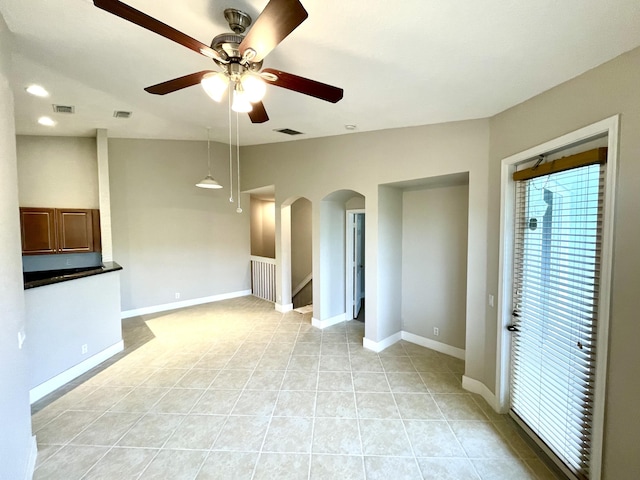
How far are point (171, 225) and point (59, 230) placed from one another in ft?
5.61

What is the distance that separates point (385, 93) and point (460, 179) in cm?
157

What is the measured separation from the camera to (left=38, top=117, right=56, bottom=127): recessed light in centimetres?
379

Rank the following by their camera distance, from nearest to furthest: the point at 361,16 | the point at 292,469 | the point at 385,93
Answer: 1. the point at 361,16
2. the point at 292,469
3. the point at 385,93

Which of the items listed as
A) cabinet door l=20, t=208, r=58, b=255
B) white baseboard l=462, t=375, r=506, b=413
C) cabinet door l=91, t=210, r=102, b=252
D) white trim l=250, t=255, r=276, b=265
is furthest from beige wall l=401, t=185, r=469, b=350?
cabinet door l=20, t=208, r=58, b=255

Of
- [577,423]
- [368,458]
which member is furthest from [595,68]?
[368,458]

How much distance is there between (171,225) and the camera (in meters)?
5.70

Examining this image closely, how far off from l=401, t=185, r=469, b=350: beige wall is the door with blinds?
3.92 ft

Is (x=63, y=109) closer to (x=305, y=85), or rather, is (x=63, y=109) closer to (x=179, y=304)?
(x=305, y=85)

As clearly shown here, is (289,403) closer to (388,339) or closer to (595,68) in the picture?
(388,339)

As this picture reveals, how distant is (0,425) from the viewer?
1.50m

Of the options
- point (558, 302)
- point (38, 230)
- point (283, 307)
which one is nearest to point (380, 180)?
point (558, 302)

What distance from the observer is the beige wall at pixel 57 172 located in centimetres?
445

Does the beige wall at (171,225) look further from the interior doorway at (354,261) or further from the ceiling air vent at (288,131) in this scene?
the interior doorway at (354,261)

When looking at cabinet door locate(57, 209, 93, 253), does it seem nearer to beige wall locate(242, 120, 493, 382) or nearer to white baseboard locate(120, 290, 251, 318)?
white baseboard locate(120, 290, 251, 318)
